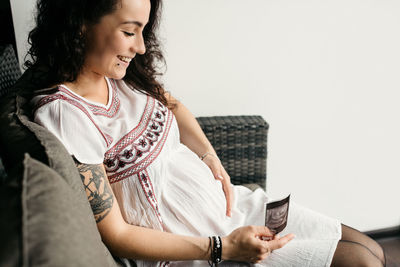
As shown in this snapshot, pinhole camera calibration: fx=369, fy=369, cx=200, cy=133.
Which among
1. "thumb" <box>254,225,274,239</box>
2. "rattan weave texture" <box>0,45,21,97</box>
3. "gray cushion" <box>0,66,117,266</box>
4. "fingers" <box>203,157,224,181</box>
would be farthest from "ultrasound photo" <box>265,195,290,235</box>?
"rattan weave texture" <box>0,45,21,97</box>

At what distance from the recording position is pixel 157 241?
1075mm

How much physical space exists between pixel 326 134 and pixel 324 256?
1.06m

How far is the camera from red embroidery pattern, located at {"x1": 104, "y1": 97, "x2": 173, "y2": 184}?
1.12m

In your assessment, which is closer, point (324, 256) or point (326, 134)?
point (324, 256)

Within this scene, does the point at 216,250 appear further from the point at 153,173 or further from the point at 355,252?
the point at 355,252

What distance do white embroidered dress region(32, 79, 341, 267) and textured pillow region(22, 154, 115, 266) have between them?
1.10 feet

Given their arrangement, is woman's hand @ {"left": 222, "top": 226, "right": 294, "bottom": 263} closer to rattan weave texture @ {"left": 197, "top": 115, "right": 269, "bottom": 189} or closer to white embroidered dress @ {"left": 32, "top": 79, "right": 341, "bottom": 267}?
Result: white embroidered dress @ {"left": 32, "top": 79, "right": 341, "bottom": 267}

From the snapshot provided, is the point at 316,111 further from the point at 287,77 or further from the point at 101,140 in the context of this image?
the point at 101,140

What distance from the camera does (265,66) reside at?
187 centimetres

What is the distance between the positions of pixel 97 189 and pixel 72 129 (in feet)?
0.60

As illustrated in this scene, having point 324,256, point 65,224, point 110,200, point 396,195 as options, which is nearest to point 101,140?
point 110,200

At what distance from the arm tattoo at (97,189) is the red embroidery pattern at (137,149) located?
130mm

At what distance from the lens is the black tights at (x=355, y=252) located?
3.95 feet

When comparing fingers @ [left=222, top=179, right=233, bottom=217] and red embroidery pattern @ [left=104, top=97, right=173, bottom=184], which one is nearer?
red embroidery pattern @ [left=104, top=97, right=173, bottom=184]
